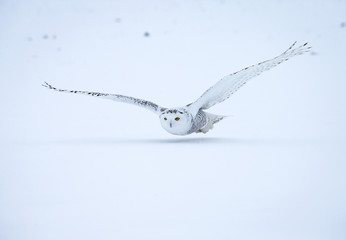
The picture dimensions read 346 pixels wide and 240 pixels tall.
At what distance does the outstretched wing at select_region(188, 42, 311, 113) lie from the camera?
4.64 m

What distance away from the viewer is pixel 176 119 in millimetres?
5242

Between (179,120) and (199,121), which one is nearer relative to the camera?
(179,120)

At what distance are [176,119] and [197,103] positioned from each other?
0.29 m

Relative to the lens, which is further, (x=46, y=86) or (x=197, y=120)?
(x=46, y=86)

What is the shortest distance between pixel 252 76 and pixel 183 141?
48.6 inches

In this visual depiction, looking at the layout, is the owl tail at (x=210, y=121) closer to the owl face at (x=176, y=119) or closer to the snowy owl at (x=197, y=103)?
the snowy owl at (x=197, y=103)

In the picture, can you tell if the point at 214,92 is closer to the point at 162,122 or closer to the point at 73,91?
the point at 162,122

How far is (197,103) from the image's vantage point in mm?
5250

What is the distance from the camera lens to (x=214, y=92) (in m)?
5.15

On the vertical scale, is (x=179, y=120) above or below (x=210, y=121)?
below

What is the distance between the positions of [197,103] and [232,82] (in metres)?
0.47

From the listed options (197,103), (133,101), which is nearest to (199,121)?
(197,103)

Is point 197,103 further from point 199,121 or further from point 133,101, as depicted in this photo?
point 133,101

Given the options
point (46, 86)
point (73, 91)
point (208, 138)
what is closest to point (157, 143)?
point (208, 138)
